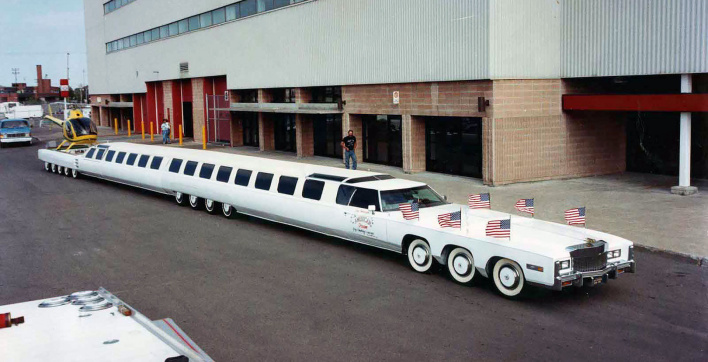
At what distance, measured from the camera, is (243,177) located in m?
16.1

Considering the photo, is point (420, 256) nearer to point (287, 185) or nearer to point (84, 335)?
point (287, 185)

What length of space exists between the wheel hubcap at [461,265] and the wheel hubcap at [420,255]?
0.63 m

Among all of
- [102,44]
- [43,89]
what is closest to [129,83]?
[102,44]

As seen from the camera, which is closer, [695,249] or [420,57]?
[695,249]

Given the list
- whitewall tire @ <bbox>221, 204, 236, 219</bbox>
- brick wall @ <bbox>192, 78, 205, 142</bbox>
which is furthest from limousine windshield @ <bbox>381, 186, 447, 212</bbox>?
brick wall @ <bbox>192, 78, 205, 142</bbox>

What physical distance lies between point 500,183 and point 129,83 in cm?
4263

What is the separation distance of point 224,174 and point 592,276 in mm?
10122

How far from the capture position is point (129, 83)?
181ft

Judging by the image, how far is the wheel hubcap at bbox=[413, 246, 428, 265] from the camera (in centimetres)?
1100

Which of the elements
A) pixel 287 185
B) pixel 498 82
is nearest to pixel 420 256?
pixel 287 185

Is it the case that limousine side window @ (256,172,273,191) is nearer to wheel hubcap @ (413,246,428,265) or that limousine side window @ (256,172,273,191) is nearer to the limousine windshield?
the limousine windshield

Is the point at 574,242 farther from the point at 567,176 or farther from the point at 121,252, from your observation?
the point at 567,176

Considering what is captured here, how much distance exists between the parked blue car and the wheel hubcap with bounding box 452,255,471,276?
134 ft

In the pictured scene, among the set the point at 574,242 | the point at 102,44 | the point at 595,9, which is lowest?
the point at 574,242
